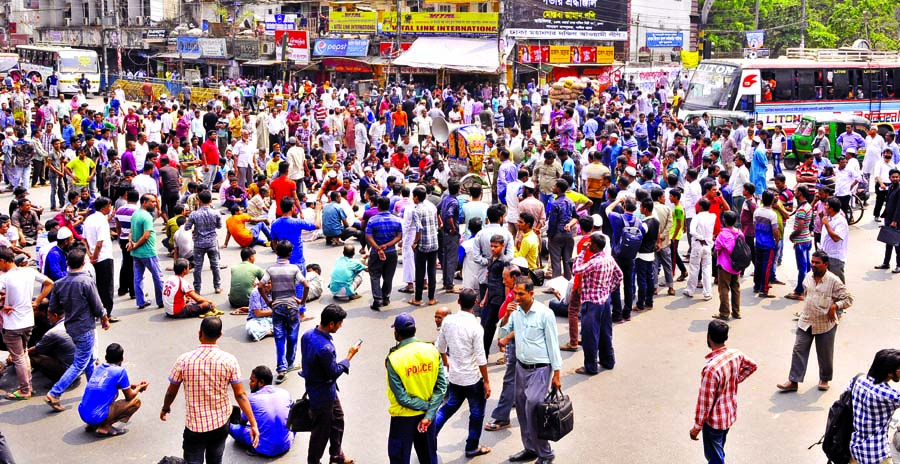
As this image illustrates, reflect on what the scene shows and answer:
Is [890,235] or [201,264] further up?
[890,235]

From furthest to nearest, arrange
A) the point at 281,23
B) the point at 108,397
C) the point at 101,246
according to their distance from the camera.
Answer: the point at 281,23, the point at 101,246, the point at 108,397

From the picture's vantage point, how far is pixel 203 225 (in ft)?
39.5

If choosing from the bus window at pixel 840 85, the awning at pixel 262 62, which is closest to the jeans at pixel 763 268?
the bus window at pixel 840 85

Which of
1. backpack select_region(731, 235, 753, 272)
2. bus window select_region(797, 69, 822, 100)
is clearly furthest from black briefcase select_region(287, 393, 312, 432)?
bus window select_region(797, 69, 822, 100)

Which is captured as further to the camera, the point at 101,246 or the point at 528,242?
the point at 101,246

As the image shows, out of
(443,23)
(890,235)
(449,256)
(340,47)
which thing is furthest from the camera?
(340,47)

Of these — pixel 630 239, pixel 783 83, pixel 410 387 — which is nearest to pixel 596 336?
pixel 630 239

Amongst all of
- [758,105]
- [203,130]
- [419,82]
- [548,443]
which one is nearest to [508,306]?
[548,443]

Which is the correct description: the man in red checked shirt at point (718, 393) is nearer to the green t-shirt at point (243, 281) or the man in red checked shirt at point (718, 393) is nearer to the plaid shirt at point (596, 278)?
the plaid shirt at point (596, 278)

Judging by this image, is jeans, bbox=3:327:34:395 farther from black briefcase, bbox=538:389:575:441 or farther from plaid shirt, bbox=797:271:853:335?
plaid shirt, bbox=797:271:853:335

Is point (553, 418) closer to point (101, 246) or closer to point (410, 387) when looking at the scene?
point (410, 387)

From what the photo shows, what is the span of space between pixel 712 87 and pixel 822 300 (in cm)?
1951

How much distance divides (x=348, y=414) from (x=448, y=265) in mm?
4306

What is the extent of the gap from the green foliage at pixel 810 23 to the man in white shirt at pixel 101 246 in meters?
50.5
